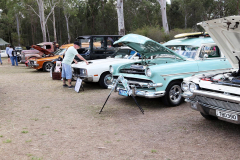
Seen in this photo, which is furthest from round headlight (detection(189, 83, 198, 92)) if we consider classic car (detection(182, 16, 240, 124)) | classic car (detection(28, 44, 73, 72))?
classic car (detection(28, 44, 73, 72))

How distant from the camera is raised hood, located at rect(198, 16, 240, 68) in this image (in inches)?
177

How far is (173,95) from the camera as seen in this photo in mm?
6668

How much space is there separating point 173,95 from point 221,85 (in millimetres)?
2319

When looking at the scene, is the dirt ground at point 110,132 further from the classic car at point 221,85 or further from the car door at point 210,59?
the car door at point 210,59

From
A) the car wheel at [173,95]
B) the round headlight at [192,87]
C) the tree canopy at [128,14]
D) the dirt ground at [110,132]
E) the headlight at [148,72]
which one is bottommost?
the dirt ground at [110,132]

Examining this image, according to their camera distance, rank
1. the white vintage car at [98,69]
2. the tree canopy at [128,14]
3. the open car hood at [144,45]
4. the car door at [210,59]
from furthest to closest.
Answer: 1. the tree canopy at [128,14]
2. the white vintage car at [98,69]
3. the car door at [210,59]
4. the open car hood at [144,45]

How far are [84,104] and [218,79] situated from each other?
3.96 meters

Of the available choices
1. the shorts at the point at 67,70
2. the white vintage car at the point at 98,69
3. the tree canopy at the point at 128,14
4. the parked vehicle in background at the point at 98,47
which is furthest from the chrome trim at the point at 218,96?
the tree canopy at the point at 128,14

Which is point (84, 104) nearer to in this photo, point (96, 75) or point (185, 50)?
point (96, 75)

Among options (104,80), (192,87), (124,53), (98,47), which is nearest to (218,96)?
(192,87)

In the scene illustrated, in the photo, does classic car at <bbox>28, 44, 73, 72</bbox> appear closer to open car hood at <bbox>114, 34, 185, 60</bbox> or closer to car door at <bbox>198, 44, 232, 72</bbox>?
open car hood at <bbox>114, 34, 185, 60</bbox>

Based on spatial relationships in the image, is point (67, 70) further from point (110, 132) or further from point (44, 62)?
point (44, 62)

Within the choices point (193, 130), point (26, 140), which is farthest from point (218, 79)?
point (26, 140)

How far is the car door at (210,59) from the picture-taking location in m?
6.74
